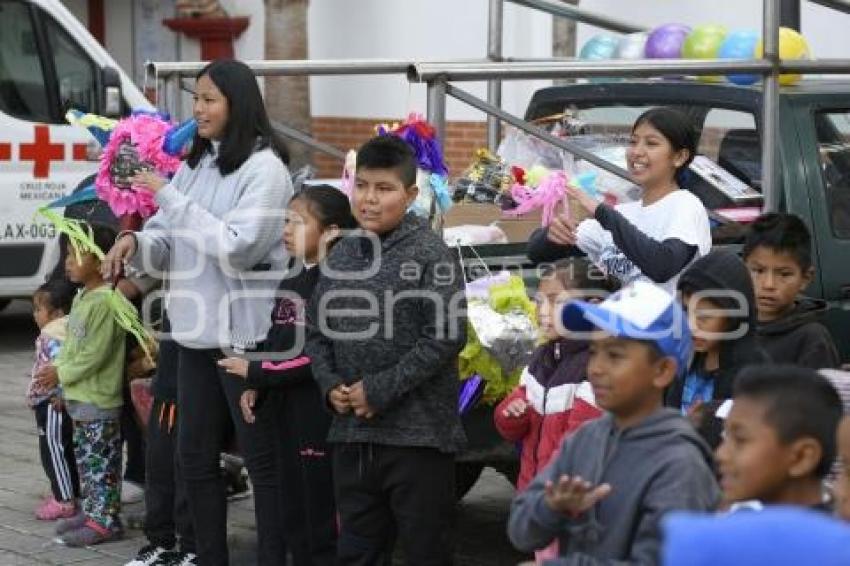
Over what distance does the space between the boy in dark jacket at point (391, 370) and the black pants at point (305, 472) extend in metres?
0.40

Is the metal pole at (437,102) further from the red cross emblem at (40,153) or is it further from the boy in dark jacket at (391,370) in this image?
the red cross emblem at (40,153)

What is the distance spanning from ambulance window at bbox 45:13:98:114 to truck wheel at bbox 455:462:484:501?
18.1 feet

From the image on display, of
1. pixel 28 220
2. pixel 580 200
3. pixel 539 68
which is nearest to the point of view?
pixel 580 200

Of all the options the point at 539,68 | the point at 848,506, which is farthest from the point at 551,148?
the point at 848,506

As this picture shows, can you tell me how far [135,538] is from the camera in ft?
22.5

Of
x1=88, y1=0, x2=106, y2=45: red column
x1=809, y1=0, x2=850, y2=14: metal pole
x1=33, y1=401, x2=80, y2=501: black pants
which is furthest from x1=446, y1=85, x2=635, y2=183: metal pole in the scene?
x1=88, y1=0, x2=106, y2=45: red column

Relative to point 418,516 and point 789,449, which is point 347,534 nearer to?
point 418,516

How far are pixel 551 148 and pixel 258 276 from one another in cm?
188

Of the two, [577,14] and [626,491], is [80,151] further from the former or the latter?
[626,491]

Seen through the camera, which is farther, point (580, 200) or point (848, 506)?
point (580, 200)

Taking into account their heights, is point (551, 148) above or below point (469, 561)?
above

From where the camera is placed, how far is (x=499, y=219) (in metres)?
6.50

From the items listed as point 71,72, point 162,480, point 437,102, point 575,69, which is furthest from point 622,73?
point 71,72

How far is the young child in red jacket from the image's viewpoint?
4.91m
